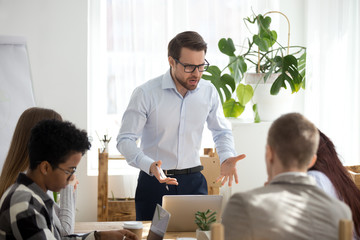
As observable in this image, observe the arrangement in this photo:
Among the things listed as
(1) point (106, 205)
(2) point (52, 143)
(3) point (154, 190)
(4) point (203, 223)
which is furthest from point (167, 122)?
(1) point (106, 205)

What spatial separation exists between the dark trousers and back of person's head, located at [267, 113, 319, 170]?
4.64 feet

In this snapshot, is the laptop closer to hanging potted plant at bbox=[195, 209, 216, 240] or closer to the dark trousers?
hanging potted plant at bbox=[195, 209, 216, 240]

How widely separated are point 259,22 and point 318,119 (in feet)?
2.93

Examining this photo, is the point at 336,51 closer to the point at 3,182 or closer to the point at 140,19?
the point at 140,19

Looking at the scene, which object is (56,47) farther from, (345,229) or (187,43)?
(345,229)

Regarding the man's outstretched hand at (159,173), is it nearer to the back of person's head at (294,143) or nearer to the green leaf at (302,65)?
the back of person's head at (294,143)

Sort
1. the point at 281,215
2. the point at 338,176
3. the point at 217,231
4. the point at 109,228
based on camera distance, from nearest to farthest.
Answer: the point at 217,231 < the point at 281,215 < the point at 338,176 < the point at 109,228

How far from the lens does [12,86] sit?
3.89m

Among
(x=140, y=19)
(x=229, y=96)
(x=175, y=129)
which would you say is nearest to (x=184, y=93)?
(x=175, y=129)

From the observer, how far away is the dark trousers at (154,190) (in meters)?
2.98

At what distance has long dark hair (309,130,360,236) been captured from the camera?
6.63ft

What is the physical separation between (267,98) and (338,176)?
2.18 meters

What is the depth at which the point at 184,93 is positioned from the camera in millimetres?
3119

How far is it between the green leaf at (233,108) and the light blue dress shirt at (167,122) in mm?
1218
